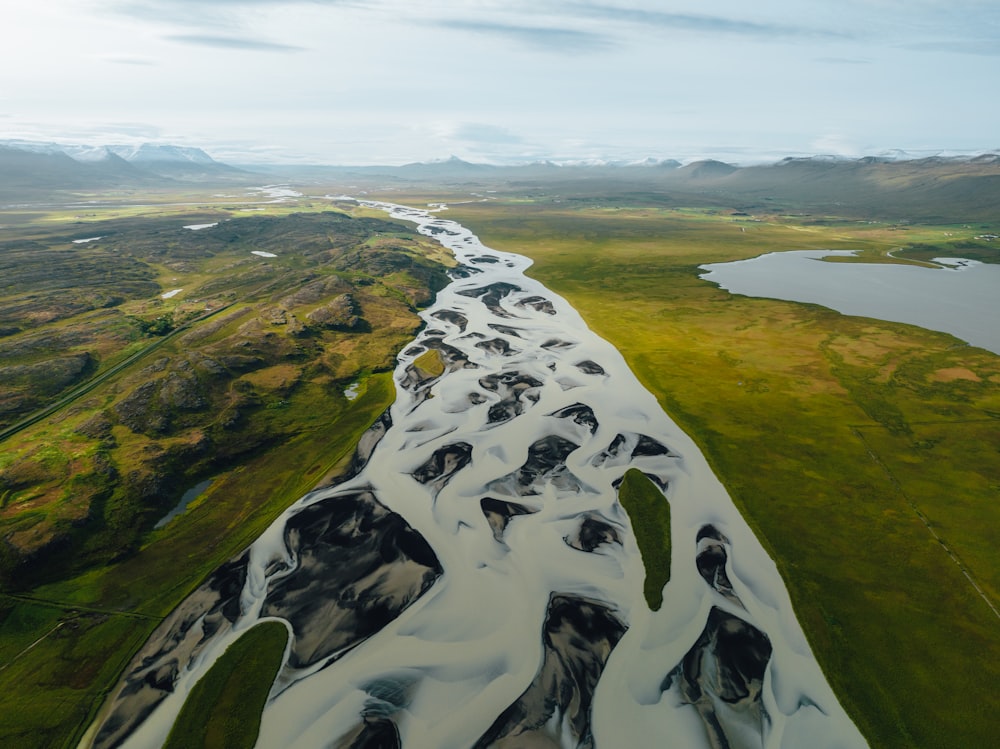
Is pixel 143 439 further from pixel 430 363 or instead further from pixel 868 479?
pixel 868 479

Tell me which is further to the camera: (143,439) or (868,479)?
(143,439)

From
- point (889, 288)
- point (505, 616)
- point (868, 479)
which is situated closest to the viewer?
point (505, 616)

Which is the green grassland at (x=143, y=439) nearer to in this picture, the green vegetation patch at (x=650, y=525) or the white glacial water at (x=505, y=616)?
the white glacial water at (x=505, y=616)

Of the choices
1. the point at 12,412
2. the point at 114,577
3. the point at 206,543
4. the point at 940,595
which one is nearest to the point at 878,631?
the point at 940,595

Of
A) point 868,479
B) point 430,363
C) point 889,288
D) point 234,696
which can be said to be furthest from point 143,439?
point 889,288

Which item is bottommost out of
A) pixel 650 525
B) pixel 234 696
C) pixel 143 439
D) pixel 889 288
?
pixel 234 696

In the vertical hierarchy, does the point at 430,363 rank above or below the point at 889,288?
below

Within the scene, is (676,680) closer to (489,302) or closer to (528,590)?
(528,590)

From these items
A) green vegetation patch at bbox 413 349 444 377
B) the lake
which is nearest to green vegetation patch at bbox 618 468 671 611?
green vegetation patch at bbox 413 349 444 377
